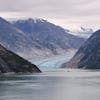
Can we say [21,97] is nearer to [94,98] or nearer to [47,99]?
[47,99]

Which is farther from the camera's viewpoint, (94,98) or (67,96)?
(67,96)

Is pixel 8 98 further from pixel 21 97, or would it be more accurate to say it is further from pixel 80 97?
pixel 80 97

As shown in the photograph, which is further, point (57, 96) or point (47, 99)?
point (57, 96)

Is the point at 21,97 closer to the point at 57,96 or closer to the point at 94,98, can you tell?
the point at 57,96

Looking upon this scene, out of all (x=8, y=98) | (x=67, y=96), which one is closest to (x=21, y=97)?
(x=8, y=98)

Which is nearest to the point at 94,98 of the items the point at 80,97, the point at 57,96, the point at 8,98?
the point at 80,97

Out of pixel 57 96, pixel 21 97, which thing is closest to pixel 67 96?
pixel 57 96
